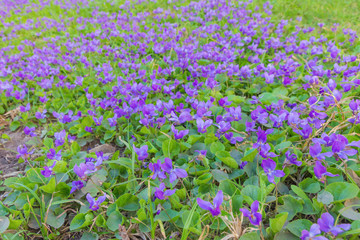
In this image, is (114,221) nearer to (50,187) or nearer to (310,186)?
(50,187)

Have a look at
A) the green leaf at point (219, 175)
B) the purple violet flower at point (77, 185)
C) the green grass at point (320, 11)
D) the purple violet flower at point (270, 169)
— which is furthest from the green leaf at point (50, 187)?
the green grass at point (320, 11)

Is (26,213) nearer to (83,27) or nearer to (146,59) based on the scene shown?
(146,59)

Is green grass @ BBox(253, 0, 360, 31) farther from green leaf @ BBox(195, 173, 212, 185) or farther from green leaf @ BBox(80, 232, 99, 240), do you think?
green leaf @ BBox(80, 232, 99, 240)

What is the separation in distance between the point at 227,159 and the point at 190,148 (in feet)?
1.28

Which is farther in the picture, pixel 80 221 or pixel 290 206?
pixel 80 221

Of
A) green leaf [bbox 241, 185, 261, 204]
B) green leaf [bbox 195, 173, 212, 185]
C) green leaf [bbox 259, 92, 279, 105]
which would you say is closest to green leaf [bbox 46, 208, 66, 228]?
green leaf [bbox 195, 173, 212, 185]

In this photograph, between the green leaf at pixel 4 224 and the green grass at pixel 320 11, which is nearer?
the green leaf at pixel 4 224

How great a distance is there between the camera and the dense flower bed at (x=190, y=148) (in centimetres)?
142

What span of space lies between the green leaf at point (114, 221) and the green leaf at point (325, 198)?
1.05 metres

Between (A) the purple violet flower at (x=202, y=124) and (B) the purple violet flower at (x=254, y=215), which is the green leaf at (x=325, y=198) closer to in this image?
(B) the purple violet flower at (x=254, y=215)

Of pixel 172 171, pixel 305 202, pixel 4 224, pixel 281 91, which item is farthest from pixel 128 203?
pixel 281 91

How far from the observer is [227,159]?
1.71 meters

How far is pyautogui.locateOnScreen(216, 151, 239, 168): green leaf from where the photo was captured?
1.71m

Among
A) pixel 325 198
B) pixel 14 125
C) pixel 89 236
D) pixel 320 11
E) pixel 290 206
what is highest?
pixel 320 11
